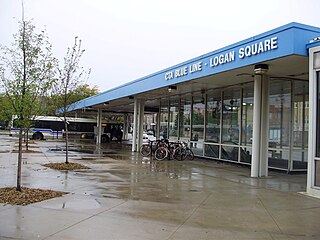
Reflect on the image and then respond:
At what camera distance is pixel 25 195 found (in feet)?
24.9

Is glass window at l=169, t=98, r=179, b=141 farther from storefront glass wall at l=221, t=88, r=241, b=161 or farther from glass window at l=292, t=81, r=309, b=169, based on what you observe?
glass window at l=292, t=81, r=309, b=169

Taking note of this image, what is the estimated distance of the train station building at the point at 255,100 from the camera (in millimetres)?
9211

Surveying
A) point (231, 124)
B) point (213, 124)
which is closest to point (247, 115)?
point (231, 124)

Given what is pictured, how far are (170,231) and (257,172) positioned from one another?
25.6 ft

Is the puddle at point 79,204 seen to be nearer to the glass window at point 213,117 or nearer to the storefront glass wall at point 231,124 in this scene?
the storefront glass wall at point 231,124

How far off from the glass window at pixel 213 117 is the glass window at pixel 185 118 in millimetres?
2375

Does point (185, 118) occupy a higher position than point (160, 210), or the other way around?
point (185, 118)

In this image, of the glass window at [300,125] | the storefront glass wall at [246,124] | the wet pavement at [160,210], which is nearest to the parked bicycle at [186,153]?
the storefront glass wall at [246,124]

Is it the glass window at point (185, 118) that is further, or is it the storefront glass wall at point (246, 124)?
the glass window at point (185, 118)

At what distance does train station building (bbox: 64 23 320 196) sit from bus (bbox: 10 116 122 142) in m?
17.9

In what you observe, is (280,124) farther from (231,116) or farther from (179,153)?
(179,153)

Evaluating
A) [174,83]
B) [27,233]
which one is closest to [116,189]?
[27,233]

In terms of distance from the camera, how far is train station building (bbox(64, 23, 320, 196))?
9211 millimetres

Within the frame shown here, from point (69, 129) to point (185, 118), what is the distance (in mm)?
24606
